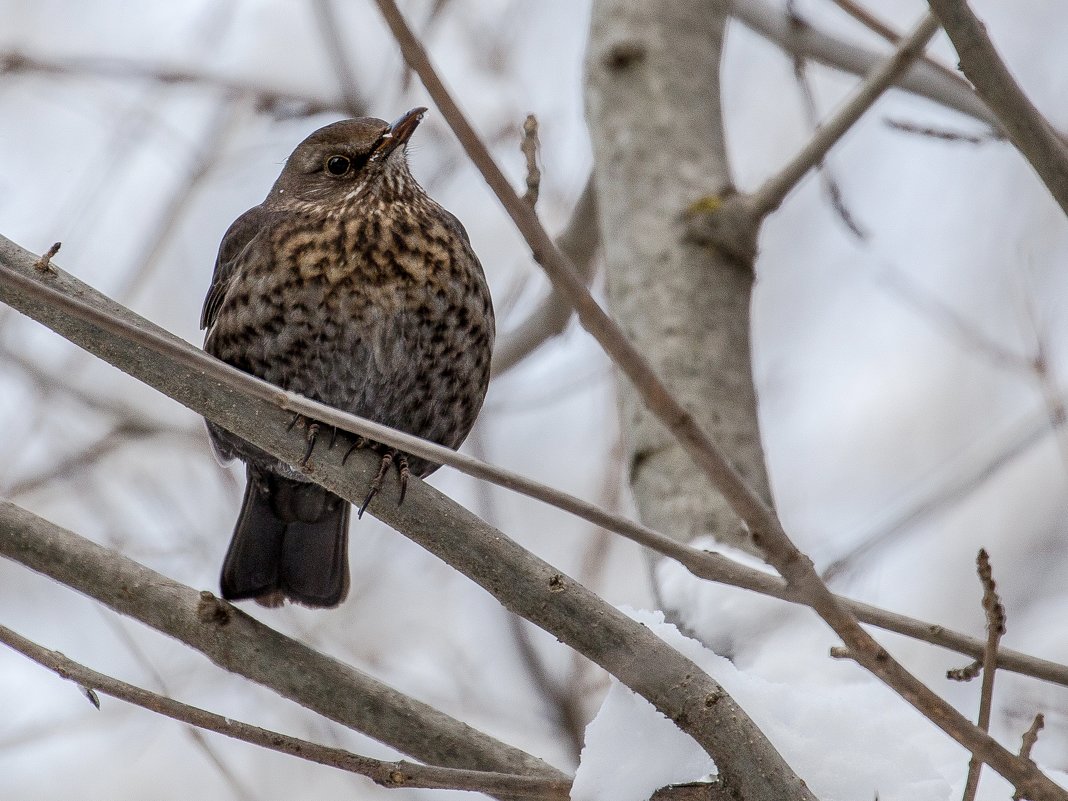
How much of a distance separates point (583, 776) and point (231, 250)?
1928mm

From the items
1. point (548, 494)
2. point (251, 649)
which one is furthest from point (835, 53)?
point (548, 494)

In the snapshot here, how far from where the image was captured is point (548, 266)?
1.43 metres

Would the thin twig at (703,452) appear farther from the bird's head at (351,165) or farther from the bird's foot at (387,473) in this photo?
the bird's head at (351,165)

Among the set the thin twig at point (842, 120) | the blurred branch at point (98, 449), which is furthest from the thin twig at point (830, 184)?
the blurred branch at point (98, 449)

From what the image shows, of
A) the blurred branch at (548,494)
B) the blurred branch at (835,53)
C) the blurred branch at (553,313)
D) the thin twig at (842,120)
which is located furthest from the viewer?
the blurred branch at (553,313)

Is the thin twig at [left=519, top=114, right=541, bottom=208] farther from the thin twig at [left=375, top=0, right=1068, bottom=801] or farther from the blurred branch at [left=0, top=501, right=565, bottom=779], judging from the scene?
the blurred branch at [left=0, top=501, right=565, bottom=779]

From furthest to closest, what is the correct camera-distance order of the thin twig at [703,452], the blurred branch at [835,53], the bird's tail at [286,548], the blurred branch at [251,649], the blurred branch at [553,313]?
1. the blurred branch at [553,313]
2. the blurred branch at [835,53]
3. the bird's tail at [286,548]
4. the blurred branch at [251,649]
5. the thin twig at [703,452]

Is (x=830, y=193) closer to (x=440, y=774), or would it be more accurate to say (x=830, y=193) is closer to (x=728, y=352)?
(x=728, y=352)

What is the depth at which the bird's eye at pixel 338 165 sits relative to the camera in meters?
3.55

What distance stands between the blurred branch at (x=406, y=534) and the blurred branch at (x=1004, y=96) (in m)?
0.97

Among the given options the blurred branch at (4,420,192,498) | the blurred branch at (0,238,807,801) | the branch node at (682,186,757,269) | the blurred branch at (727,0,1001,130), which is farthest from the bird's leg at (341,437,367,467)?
the blurred branch at (4,420,192,498)

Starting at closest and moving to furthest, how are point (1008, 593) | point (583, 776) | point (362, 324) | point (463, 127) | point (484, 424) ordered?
point (463, 127) → point (583, 776) → point (362, 324) → point (484, 424) → point (1008, 593)

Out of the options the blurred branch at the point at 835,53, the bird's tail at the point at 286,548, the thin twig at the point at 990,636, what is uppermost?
the blurred branch at the point at 835,53

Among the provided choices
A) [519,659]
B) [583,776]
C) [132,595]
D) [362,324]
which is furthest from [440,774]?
[519,659]
